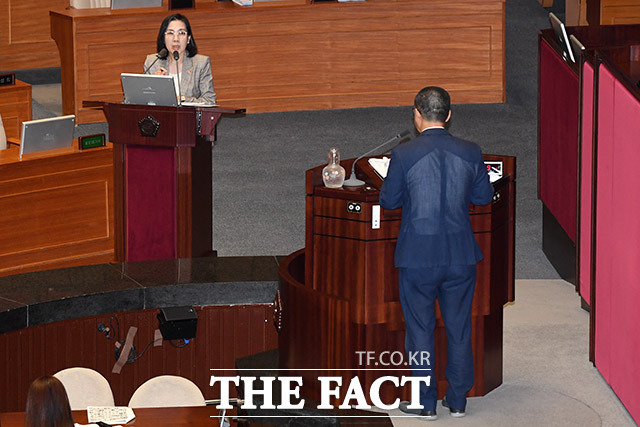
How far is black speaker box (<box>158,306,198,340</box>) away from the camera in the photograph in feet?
20.1

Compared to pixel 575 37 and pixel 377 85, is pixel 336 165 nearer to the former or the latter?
pixel 575 37

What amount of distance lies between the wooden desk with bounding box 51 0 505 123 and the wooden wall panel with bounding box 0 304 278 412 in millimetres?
5531

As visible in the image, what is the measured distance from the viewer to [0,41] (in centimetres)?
1351

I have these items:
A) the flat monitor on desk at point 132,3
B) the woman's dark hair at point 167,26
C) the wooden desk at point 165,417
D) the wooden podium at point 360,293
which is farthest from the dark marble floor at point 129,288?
the flat monitor on desk at point 132,3

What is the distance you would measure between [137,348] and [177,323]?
26 cm

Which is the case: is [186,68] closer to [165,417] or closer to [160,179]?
[160,179]

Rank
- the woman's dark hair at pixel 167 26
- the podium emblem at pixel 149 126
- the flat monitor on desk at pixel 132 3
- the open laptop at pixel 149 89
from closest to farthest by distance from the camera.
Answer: the open laptop at pixel 149 89 < the podium emblem at pixel 149 126 < the woman's dark hair at pixel 167 26 < the flat monitor on desk at pixel 132 3

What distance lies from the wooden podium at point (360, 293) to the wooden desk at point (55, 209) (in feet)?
7.72

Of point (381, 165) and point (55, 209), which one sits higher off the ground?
point (381, 165)

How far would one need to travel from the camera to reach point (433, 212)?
18.2 ft

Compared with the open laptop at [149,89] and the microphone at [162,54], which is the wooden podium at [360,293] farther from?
the microphone at [162,54]

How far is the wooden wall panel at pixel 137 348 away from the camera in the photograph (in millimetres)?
5938

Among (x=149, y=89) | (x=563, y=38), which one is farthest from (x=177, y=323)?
(x=563, y=38)

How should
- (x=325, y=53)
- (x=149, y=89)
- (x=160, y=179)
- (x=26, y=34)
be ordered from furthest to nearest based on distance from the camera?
(x=26, y=34) → (x=325, y=53) → (x=160, y=179) → (x=149, y=89)
